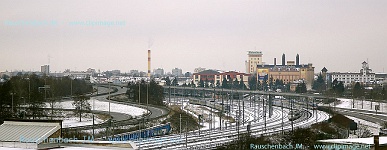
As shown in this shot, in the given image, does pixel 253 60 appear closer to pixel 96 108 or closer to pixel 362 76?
pixel 362 76

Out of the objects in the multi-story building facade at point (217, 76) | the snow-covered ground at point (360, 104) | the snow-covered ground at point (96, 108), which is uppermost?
the multi-story building facade at point (217, 76)

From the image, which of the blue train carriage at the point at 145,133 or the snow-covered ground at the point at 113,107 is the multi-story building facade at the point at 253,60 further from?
the blue train carriage at the point at 145,133

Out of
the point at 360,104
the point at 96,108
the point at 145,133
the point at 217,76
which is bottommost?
the point at 360,104

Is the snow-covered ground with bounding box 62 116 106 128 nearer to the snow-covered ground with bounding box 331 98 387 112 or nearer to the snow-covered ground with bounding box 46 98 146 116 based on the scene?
the snow-covered ground with bounding box 46 98 146 116

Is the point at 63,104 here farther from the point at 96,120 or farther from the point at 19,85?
the point at 96,120

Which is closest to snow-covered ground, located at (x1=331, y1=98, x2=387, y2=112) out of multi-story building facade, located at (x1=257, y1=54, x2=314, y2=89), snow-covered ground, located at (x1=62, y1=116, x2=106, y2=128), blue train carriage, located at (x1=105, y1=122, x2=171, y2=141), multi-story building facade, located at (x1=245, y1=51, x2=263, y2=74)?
blue train carriage, located at (x1=105, y1=122, x2=171, y2=141)

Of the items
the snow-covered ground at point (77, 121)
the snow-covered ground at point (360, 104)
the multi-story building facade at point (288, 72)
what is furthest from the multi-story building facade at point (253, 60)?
the snow-covered ground at point (77, 121)

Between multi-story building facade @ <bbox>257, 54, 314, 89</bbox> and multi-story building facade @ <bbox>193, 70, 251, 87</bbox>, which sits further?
multi-story building facade @ <bbox>257, 54, 314, 89</bbox>

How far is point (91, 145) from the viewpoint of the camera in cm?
1326

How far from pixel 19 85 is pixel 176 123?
38.9ft

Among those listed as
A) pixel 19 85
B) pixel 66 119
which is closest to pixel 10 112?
pixel 66 119

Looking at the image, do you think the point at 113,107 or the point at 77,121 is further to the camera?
the point at 113,107

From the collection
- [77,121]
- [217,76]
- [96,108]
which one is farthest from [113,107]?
[217,76]

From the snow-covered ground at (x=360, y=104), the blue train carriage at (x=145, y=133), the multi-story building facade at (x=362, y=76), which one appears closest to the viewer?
the blue train carriage at (x=145, y=133)
